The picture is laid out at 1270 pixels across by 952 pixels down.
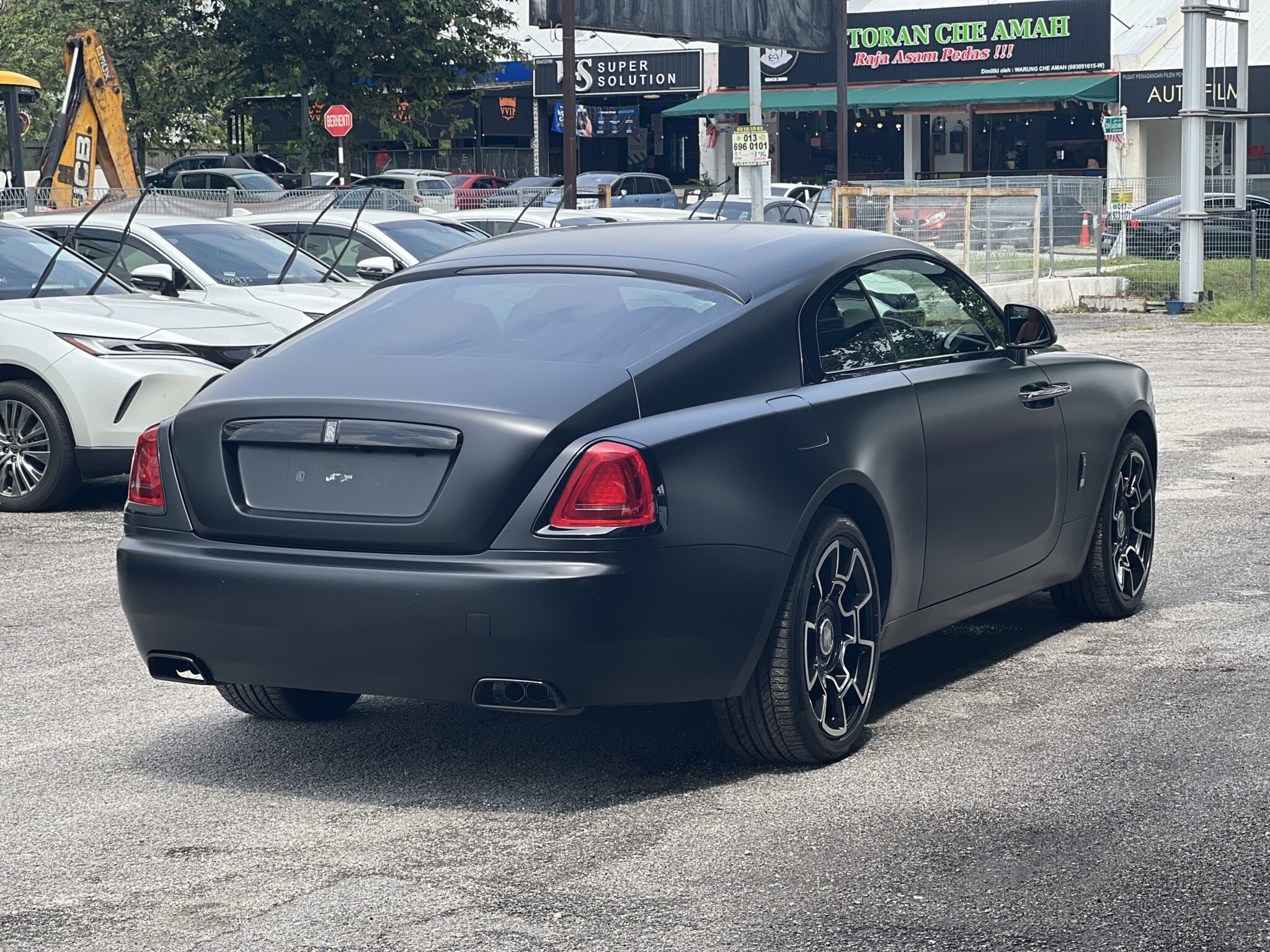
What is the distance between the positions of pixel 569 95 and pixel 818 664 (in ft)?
70.5

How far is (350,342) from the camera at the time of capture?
17.2 ft

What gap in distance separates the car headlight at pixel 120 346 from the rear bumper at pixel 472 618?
5.29m

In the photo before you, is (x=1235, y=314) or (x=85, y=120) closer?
(x=85, y=120)

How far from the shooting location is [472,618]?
4504 millimetres

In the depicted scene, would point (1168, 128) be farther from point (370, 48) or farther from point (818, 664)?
point (818, 664)

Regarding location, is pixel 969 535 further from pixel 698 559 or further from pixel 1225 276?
pixel 1225 276

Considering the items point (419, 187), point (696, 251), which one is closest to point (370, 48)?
point (419, 187)

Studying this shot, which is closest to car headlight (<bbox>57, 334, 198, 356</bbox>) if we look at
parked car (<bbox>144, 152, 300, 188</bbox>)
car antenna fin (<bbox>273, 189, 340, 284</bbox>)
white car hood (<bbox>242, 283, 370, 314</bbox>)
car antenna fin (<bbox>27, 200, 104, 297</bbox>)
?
car antenna fin (<bbox>27, 200, 104, 297</bbox>)

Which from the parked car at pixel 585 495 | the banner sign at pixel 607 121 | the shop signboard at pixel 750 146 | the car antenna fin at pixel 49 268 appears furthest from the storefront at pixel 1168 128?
the parked car at pixel 585 495

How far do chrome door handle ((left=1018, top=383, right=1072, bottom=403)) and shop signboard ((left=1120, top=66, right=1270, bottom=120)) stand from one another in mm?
40433

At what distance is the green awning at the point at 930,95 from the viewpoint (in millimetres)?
46281

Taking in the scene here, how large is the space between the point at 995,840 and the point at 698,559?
3.23 feet

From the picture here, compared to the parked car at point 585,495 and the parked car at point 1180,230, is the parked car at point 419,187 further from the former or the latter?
the parked car at point 585,495

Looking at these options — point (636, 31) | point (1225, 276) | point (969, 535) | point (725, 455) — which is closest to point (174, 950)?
point (725, 455)
